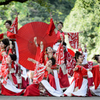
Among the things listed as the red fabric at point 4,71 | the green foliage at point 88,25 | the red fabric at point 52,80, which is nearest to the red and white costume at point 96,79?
the red fabric at point 52,80

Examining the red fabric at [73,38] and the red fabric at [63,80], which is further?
the red fabric at [73,38]

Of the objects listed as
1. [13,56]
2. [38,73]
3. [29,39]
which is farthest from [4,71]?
[29,39]

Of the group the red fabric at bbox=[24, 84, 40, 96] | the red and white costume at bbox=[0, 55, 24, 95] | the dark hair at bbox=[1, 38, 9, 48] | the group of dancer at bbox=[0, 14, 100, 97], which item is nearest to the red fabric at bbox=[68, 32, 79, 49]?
the group of dancer at bbox=[0, 14, 100, 97]

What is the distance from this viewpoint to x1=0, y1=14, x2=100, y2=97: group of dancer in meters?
7.33

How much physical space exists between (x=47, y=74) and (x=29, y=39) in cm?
140

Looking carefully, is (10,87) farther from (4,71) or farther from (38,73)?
(38,73)

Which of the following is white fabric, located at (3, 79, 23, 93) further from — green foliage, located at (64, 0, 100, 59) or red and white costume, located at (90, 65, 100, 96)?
green foliage, located at (64, 0, 100, 59)

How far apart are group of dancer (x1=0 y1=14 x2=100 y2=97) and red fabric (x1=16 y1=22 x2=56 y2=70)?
18cm

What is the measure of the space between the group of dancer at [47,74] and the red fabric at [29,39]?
18 centimetres

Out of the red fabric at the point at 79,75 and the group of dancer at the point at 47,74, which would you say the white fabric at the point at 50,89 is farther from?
the red fabric at the point at 79,75

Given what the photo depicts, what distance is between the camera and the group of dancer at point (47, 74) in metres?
7.33

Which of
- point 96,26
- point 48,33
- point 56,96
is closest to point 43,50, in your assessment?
point 48,33

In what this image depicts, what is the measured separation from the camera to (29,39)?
8.41m

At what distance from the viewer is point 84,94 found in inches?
287
